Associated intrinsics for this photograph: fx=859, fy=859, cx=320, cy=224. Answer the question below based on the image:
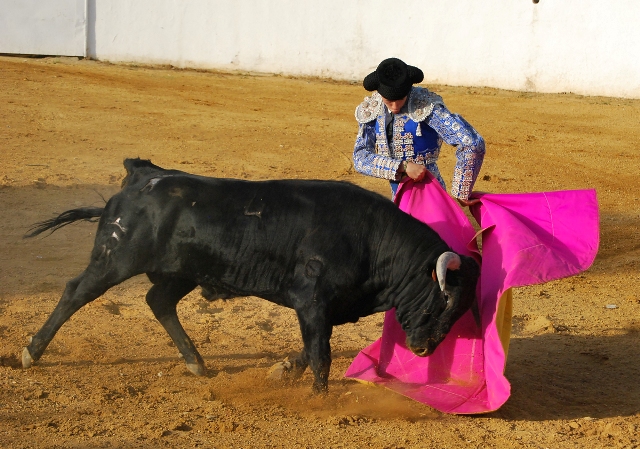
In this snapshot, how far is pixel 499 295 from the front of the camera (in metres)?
4.41

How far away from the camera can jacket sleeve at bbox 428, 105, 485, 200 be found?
15.0 feet

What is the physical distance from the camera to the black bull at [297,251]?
4.36m

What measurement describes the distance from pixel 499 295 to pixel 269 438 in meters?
1.39

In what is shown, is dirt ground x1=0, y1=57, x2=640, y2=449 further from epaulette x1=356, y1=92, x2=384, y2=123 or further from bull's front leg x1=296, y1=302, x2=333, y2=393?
epaulette x1=356, y1=92, x2=384, y2=123

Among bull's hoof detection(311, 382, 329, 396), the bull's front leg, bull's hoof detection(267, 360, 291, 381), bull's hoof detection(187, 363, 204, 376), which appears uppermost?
the bull's front leg

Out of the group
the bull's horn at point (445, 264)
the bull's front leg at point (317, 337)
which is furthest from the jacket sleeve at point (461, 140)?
the bull's front leg at point (317, 337)

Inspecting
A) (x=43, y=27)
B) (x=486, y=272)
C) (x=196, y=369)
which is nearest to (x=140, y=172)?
(x=196, y=369)

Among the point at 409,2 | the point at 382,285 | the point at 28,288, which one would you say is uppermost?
the point at 409,2

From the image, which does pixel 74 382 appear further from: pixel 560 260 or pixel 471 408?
pixel 560 260

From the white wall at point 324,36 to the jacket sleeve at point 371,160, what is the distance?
1036 centimetres

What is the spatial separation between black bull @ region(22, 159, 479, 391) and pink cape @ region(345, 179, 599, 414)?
0.24m

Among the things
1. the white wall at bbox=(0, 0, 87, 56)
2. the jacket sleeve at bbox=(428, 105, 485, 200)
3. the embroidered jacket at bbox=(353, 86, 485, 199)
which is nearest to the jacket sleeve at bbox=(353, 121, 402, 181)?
the embroidered jacket at bbox=(353, 86, 485, 199)

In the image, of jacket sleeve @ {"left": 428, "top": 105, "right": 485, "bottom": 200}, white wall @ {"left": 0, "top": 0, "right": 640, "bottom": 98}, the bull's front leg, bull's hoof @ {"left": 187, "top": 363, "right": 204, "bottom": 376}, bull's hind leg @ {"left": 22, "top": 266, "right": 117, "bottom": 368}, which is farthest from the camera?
white wall @ {"left": 0, "top": 0, "right": 640, "bottom": 98}

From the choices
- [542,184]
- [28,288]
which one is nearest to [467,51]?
[542,184]
